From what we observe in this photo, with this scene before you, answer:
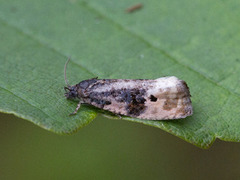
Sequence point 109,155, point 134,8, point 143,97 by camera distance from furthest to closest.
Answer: point 134,8 < point 109,155 < point 143,97

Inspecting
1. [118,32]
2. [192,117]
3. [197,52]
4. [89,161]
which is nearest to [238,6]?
[197,52]

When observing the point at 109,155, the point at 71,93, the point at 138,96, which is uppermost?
A: the point at 138,96

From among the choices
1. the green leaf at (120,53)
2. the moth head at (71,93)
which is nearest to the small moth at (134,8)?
the green leaf at (120,53)

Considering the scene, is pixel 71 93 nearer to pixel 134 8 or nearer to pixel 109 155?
pixel 109 155

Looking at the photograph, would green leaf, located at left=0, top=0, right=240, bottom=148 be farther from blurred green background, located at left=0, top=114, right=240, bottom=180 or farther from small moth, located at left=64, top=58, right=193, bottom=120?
blurred green background, located at left=0, top=114, right=240, bottom=180

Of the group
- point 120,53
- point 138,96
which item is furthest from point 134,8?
point 138,96
